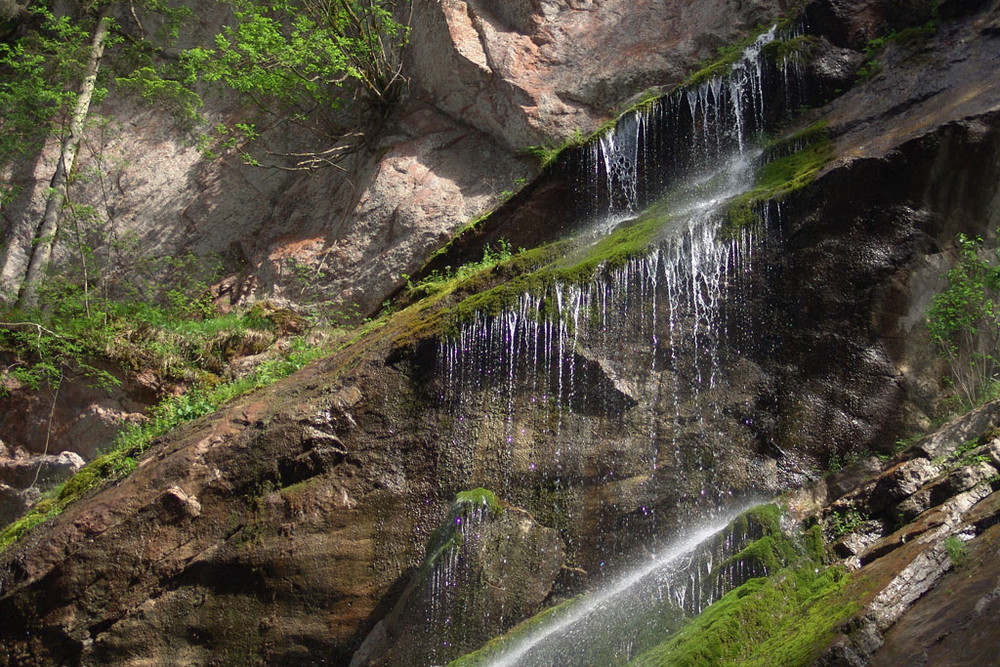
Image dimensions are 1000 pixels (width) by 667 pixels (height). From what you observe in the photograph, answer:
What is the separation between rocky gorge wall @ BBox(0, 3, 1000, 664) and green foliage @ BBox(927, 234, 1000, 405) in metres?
0.20

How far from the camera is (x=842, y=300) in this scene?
23.8 ft

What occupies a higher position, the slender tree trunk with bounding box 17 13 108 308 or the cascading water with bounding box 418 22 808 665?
the slender tree trunk with bounding box 17 13 108 308

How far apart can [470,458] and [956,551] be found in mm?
4363

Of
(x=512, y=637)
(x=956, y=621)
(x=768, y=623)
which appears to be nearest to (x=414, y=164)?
(x=512, y=637)

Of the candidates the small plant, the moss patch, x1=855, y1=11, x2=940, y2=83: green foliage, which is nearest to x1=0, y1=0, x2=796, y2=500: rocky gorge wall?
x1=855, y1=11, x2=940, y2=83: green foliage

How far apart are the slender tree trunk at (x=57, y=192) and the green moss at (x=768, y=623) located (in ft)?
40.5

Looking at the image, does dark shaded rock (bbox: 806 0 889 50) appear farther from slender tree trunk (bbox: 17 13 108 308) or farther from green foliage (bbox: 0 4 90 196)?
slender tree trunk (bbox: 17 13 108 308)

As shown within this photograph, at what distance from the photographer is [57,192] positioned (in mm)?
13922

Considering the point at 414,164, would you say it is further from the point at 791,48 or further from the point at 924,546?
the point at 924,546

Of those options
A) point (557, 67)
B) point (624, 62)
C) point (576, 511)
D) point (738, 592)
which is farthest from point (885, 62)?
point (738, 592)

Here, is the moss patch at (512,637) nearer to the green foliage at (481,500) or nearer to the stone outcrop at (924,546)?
the green foliage at (481,500)

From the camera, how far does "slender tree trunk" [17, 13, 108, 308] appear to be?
1347 cm

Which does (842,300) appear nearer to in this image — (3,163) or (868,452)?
(868,452)

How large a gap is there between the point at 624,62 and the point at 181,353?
7946mm
